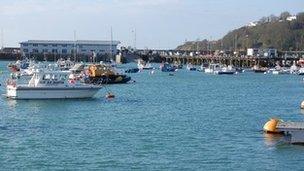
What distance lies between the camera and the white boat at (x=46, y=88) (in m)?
56.6

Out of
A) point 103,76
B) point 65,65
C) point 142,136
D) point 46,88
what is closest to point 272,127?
point 142,136

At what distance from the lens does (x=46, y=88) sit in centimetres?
5681

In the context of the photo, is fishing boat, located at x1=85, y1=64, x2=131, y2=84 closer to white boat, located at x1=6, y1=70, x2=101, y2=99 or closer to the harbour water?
white boat, located at x1=6, y1=70, x2=101, y2=99

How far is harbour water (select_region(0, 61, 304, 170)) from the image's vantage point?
29.0 metres

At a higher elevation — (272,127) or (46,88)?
(46,88)

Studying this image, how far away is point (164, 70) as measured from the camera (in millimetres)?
148375

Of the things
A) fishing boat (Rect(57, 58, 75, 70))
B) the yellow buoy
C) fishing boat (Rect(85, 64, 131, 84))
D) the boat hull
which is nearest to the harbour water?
the yellow buoy

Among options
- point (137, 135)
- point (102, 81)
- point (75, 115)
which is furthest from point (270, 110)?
point (102, 81)

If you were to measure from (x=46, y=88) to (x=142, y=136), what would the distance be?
22.2m

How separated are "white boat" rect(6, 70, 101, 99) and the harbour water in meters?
1.05

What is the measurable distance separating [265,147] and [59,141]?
9493 mm

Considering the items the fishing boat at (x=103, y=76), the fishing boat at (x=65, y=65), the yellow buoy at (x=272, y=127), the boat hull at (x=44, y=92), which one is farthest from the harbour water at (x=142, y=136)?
the fishing boat at (x=65, y=65)

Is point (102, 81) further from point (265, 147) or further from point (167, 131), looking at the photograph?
point (265, 147)

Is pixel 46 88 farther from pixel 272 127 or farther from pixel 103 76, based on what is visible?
pixel 103 76
